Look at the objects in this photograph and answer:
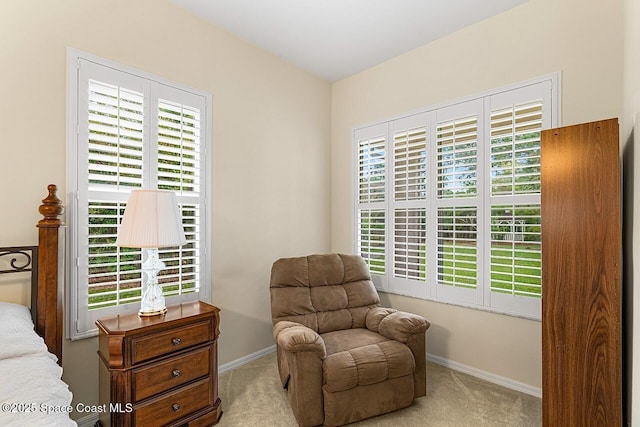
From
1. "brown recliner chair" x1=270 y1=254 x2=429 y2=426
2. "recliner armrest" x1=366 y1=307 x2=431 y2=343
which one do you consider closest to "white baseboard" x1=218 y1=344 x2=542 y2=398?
"brown recliner chair" x1=270 y1=254 x2=429 y2=426

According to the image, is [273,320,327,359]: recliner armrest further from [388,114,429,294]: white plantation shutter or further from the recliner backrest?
[388,114,429,294]: white plantation shutter

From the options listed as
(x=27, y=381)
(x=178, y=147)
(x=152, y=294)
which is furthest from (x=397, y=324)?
(x=178, y=147)

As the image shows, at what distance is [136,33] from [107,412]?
239 centimetres

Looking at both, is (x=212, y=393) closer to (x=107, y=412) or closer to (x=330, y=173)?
(x=107, y=412)

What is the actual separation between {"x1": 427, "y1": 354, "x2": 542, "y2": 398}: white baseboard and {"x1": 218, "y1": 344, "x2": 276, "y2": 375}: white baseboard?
1491 millimetres

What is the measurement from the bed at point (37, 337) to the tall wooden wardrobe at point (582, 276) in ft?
6.62

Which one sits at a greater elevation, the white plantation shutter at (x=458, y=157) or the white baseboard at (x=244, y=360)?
the white plantation shutter at (x=458, y=157)

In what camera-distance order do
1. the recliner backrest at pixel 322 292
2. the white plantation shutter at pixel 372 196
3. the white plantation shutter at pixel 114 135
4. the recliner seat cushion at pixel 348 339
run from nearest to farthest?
the white plantation shutter at pixel 114 135 < the recliner seat cushion at pixel 348 339 < the recliner backrest at pixel 322 292 < the white plantation shutter at pixel 372 196

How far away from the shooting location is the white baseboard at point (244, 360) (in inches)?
109

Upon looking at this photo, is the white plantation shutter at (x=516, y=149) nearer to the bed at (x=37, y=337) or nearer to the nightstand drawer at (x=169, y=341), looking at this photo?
the nightstand drawer at (x=169, y=341)

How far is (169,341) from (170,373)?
0.18 m

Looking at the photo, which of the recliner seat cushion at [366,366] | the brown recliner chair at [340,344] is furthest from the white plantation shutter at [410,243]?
the recliner seat cushion at [366,366]

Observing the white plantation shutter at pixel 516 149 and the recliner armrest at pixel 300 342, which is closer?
the recliner armrest at pixel 300 342

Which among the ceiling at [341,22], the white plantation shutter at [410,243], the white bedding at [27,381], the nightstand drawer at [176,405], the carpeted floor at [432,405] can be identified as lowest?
the carpeted floor at [432,405]
